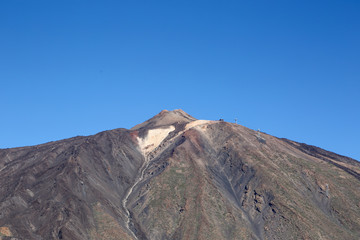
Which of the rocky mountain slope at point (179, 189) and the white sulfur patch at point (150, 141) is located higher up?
the white sulfur patch at point (150, 141)

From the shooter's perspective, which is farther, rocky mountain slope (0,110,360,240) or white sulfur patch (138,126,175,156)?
white sulfur patch (138,126,175,156)

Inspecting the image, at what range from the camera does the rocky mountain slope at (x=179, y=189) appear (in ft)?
463

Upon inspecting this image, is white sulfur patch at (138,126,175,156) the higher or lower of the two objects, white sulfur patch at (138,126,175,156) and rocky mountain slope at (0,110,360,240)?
the higher

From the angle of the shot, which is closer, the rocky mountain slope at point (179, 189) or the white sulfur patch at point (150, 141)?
the rocky mountain slope at point (179, 189)

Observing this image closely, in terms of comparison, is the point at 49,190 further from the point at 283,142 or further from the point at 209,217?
the point at 283,142

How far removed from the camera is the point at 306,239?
141 meters

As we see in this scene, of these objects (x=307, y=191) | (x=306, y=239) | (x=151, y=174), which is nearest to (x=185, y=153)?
(x=151, y=174)

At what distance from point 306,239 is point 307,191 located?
2468 cm

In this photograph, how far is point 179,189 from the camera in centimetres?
15825

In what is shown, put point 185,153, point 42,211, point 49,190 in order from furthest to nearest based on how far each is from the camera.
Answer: point 185,153, point 49,190, point 42,211

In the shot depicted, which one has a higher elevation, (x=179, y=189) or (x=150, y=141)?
(x=150, y=141)

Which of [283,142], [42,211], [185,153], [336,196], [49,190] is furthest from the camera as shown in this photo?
[283,142]

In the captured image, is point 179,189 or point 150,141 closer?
point 179,189

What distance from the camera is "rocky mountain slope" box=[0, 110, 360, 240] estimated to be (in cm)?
14125
